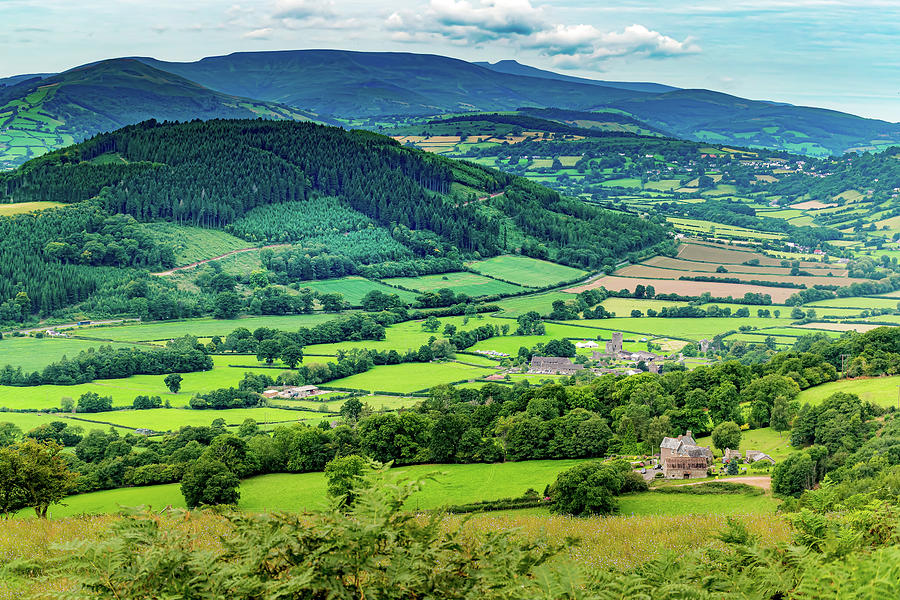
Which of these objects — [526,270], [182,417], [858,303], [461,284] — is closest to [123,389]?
[182,417]

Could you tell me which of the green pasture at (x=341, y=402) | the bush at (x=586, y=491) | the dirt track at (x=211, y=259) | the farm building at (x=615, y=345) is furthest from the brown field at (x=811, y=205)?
the bush at (x=586, y=491)

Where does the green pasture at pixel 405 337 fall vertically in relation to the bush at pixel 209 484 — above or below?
below

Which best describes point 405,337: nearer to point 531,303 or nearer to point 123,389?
point 531,303

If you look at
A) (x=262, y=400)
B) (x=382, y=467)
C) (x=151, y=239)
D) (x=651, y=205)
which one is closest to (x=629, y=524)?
(x=382, y=467)

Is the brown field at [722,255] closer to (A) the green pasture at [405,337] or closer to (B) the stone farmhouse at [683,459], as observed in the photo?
(A) the green pasture at [405,337]

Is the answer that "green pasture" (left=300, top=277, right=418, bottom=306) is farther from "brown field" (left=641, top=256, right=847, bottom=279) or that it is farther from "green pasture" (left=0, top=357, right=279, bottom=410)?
"brown field" (left=641, top=256, right=847, bottom=279)
